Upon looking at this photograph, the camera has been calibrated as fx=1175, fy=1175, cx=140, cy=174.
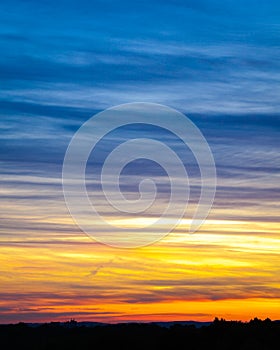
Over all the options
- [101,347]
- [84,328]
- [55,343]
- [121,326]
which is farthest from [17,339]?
[101,347]

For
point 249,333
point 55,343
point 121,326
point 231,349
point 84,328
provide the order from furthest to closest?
1. point 84,328
2. point 121,326
3. point 55,343
4. point 249,333
5. point 231,349

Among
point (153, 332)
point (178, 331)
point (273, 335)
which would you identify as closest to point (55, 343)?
point (153, 332)

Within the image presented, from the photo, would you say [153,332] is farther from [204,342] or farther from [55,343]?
[204,342]

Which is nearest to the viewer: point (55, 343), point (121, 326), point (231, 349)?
point (231, 349)

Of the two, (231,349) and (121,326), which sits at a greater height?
(121,326)

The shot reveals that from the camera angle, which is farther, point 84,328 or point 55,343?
point 84,328

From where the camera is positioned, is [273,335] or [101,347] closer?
[273,335]

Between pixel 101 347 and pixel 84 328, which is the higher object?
pixel 84 328

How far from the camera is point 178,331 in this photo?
106375mm

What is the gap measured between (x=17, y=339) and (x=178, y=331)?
171 ft

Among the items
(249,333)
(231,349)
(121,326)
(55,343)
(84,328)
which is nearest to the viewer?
(231,349)

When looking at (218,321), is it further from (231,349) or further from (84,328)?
(84,328)

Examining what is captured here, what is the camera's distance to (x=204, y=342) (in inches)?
4038

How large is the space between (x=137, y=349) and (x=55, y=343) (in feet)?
67.4
